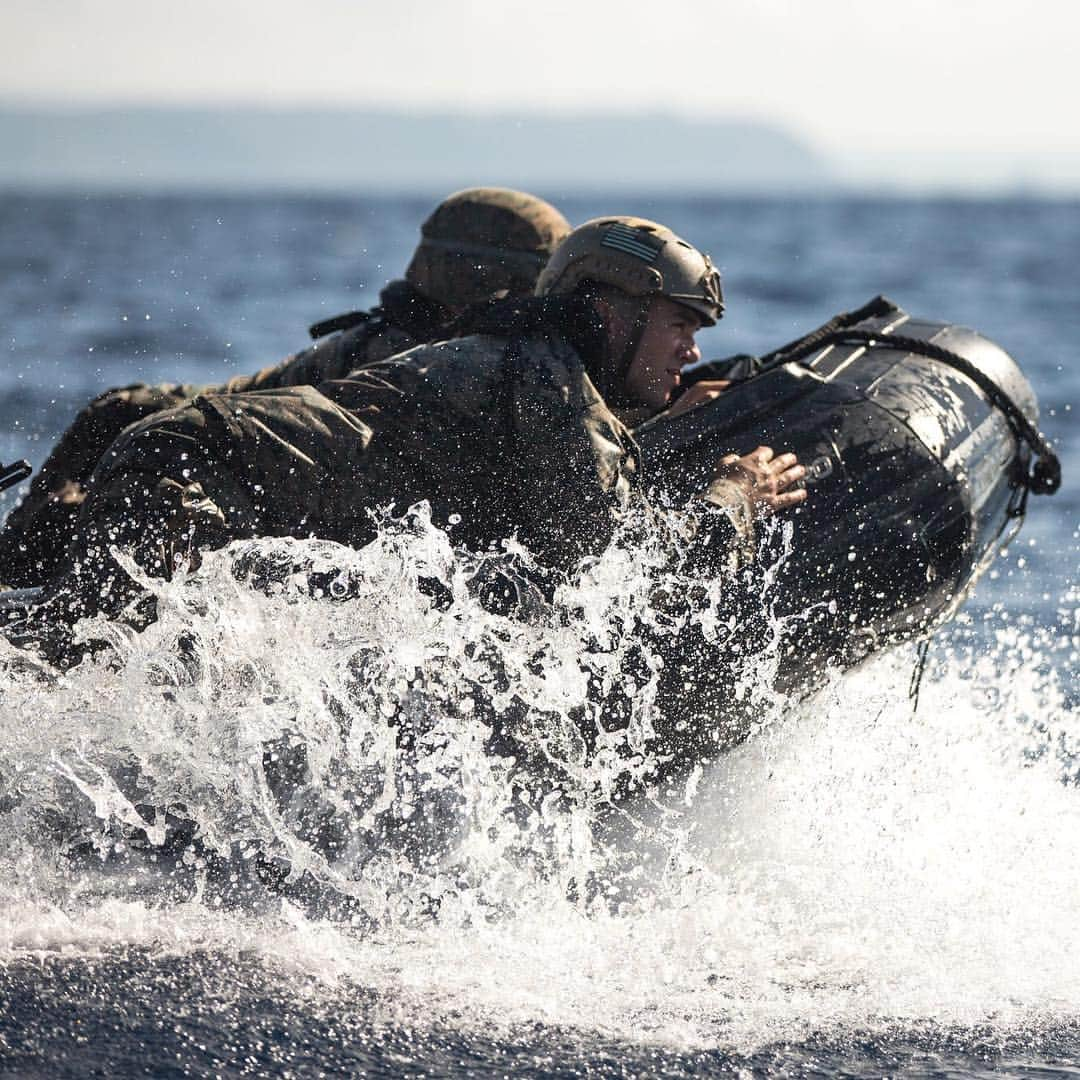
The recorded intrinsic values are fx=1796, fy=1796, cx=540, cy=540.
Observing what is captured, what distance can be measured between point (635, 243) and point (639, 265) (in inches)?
3.3

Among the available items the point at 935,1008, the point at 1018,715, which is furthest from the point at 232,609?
the point at 1018,715

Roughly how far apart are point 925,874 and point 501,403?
1765mm

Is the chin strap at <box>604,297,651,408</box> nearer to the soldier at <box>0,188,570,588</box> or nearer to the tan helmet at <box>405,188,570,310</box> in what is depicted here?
the soldier at <box>0,188,570,588</box>

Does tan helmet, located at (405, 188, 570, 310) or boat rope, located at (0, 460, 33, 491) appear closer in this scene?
boat rope, located at (0, 460, 33, 491)

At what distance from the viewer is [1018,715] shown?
6754 mm

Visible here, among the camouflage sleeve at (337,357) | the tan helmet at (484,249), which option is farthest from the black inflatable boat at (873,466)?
the camouflage sleeve at (337,357)

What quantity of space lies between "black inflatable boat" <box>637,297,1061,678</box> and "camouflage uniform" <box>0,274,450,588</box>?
1066mm

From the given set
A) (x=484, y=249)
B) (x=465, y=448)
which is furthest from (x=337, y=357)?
(x=465, y=448)

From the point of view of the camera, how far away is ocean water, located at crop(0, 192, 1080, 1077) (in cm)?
374

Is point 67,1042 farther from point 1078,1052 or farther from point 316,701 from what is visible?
point 1078,1052

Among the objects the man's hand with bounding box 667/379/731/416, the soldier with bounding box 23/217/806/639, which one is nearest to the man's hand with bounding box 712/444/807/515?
the soldier with bounding box 23/217/806/639

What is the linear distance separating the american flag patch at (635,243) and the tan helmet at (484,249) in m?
1.55

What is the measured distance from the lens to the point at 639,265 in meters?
5.20

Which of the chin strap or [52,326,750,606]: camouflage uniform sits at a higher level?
the chin strap
